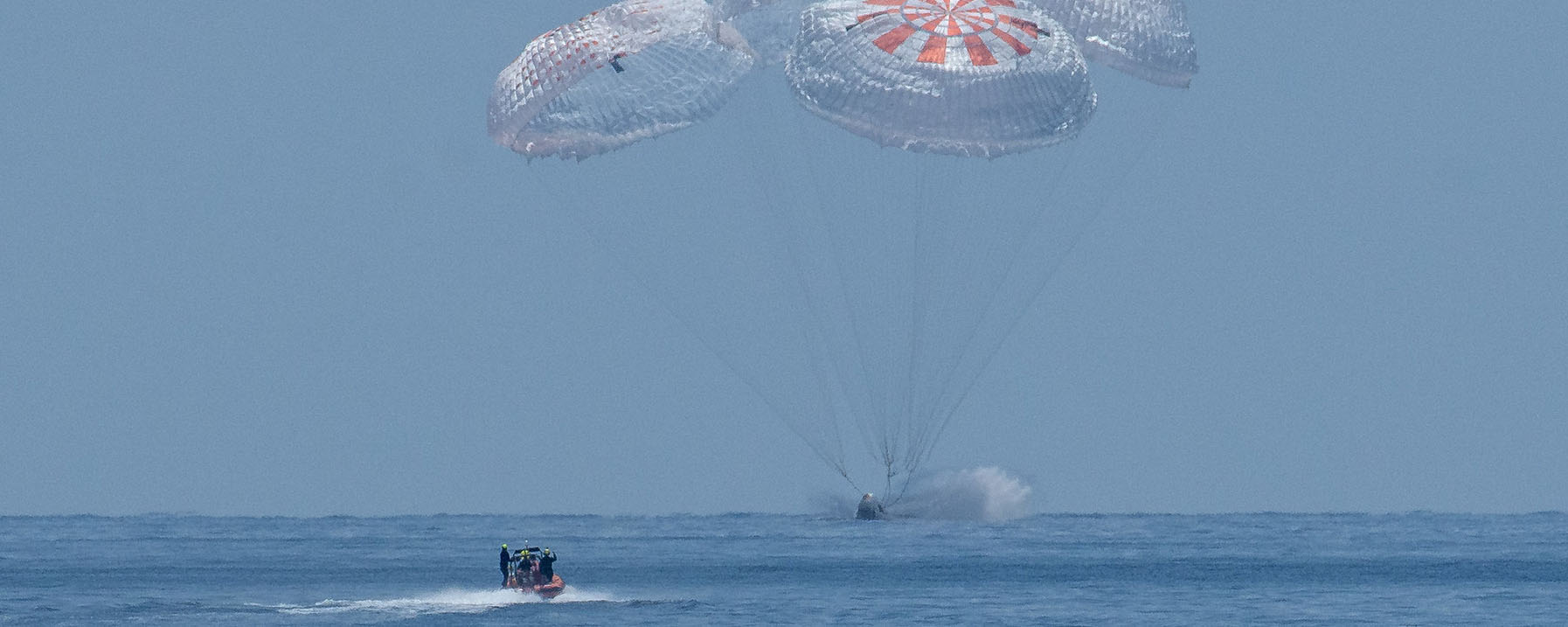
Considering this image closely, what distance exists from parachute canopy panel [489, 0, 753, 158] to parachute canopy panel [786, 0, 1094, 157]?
1.60 metres

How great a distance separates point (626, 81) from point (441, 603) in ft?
39.8

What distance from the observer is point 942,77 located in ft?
97.8

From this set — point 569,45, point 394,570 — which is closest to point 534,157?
point 569,45

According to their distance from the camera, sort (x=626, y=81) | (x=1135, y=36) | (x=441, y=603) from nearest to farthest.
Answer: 1. (x=1135, y=36)
2. (x=626, y=81)
3. (x=441, y=603)

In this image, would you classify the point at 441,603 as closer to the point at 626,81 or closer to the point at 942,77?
the point at 626,81

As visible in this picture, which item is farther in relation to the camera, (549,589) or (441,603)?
(441,603)

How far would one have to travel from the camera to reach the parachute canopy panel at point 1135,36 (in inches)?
1230

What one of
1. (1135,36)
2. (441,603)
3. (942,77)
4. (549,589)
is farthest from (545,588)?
(1135,36)

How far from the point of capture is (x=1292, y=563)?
57.0 meters

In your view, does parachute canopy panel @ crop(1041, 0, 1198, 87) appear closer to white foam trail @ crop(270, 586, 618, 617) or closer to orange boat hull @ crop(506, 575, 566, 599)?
orange boat hull @ crop(506, 575, 566, 599)

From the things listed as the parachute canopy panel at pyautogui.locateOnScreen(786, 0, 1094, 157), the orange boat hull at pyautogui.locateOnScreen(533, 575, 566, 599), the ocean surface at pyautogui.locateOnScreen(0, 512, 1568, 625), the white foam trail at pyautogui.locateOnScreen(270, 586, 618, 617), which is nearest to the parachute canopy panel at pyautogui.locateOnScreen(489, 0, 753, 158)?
the parachute canopy panel at pyautogui.locateOnScreen(786, 0, 1094, 157)

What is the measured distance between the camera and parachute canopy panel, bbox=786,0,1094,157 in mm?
29781

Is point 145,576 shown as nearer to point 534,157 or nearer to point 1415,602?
point 534,157

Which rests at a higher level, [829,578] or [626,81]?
[626,81]
